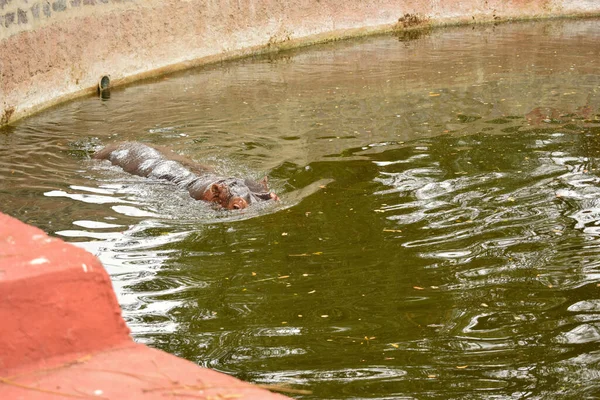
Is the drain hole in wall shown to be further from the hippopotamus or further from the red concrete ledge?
the red concrete ledge

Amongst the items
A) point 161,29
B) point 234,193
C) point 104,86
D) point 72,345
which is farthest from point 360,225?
point 161,29

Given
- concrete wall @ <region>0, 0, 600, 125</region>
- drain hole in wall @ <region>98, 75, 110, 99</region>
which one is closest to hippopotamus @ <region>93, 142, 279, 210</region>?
concrete wall @ <region>0, 0, 600, 125</region>

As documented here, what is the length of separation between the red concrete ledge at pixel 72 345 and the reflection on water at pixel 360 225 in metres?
1.88

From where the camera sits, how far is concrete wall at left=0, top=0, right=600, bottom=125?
1277 cm

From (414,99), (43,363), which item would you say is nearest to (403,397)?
(43,363)

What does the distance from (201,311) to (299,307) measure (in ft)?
2.20

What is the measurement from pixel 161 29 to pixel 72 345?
13347mm

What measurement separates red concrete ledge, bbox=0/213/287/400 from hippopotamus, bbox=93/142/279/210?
484cm

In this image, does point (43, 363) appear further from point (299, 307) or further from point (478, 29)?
point (478, 29)

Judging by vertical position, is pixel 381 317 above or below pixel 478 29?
below

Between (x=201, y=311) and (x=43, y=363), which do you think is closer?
(x=43, y=363)

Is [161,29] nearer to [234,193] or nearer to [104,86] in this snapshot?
[104,86]

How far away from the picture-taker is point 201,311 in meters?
5.87

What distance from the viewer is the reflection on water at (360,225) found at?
5.11 metres
